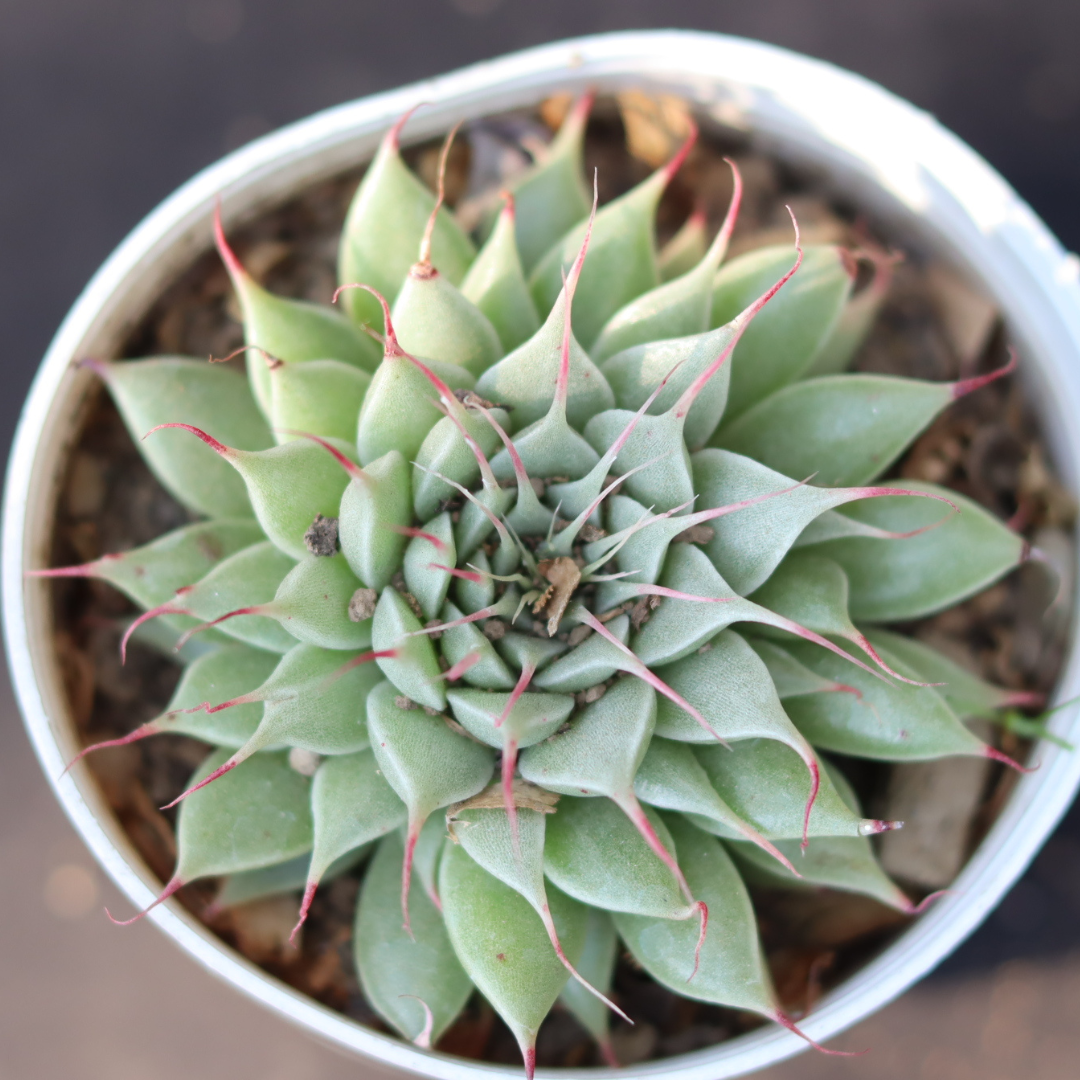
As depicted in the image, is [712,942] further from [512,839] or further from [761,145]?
[761,145]

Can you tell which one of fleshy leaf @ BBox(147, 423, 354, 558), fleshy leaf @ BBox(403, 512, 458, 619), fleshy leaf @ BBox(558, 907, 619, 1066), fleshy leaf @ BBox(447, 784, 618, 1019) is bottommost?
fleshy leaf @ BBox(558, 907, 619, 1066)

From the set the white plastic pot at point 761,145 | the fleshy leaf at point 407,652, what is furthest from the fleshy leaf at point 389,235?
the fleshy leaf at point 407,652

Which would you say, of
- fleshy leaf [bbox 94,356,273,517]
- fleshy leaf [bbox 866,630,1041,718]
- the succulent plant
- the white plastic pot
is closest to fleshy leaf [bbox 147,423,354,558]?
the succulent plant

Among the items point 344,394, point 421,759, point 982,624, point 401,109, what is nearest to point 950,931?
point 982,624

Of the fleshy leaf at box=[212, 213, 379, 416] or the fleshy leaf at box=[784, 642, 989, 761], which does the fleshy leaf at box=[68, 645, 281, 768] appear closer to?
Result: the fleshy leaf at box=[212, 213, 379, 416]

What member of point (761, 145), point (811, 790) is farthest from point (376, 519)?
point (761, 145)
